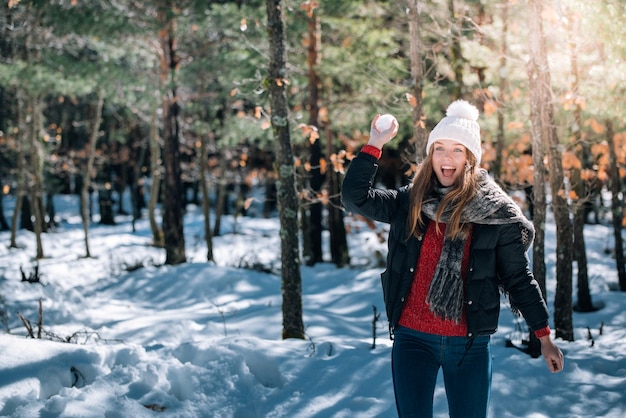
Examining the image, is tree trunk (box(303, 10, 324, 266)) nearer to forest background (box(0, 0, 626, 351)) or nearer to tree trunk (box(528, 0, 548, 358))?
forest background (box(0, 0, 626, 351))

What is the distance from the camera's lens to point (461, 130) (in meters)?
2.78

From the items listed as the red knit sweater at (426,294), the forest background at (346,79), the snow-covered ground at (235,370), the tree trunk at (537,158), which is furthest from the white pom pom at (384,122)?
the tree trunk at (537,158)

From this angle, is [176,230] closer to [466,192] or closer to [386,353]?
[386,353]

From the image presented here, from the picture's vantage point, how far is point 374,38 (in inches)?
461

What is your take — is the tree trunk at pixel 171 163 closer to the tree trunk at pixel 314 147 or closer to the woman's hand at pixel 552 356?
the tree trunk at pixel 314 147

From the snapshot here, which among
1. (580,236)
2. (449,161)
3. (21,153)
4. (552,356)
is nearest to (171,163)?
(21,153)

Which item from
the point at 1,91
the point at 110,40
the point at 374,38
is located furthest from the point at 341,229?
the point at 1,91

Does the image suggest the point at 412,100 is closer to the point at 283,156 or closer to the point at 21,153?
the point at 283,156

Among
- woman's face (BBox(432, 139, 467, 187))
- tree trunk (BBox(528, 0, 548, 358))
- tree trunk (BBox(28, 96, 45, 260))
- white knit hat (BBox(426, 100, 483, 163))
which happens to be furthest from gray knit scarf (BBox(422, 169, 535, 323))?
tree trunk (BBox(28, 96, 45, 260))

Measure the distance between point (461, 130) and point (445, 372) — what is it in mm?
1252

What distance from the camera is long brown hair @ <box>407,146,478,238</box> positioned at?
2.67 metres

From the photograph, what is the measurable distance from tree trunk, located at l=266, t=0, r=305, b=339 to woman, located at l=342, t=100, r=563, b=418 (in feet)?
11.6

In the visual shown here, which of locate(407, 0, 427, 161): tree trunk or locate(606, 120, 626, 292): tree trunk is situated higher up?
locate(407, 0, 427, 161): tree trunk

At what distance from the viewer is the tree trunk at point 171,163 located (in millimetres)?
13258
